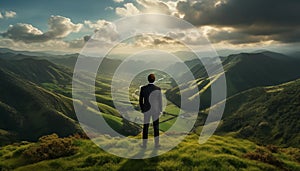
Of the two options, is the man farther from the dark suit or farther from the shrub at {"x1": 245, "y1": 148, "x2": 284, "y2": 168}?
the shrub at {"x1": 245, "y1": 148, "x2": 284, "y2": 168}

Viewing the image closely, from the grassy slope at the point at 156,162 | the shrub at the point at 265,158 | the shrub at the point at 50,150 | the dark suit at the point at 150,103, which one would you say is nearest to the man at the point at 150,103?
the dark suit at the point at 150,103

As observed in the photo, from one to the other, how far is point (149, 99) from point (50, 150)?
7286 millimetres

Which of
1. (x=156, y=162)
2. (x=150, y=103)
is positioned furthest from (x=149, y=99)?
(x=156, y=162)

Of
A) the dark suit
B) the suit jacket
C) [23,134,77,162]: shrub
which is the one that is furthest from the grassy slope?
the suit jacket

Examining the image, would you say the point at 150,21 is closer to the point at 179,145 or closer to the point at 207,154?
the point at 179,145

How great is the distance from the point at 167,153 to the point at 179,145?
2.83 m

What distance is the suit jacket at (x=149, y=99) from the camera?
731 inches

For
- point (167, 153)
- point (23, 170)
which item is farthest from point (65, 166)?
point (167, 153)

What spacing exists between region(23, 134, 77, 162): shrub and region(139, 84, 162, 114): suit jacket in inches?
217

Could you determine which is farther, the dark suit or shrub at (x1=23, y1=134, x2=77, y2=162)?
the dark suit

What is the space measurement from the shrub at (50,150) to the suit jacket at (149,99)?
5.51 m

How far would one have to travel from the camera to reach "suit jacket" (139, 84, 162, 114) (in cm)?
1858

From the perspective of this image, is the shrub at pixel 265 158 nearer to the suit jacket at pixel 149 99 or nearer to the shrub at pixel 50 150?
the suit jacket at pixel 149 99

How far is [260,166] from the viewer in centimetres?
1605
